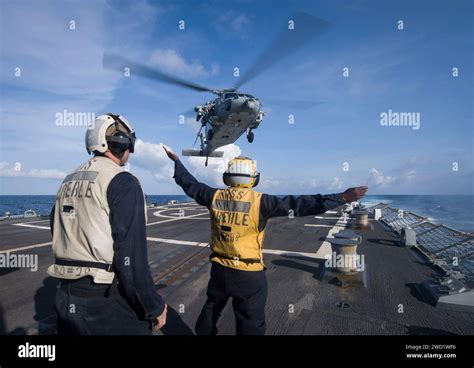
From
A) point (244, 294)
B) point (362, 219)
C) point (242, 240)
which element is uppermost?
point (242, 240)

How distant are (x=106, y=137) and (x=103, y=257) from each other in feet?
3.53

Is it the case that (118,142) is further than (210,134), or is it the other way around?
(210,134)

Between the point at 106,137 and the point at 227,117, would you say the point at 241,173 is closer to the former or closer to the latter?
the point at 106,137

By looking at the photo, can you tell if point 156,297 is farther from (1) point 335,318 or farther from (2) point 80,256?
(1) point 335,318

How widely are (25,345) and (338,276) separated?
618 cm

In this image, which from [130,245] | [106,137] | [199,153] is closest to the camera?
[130,245]

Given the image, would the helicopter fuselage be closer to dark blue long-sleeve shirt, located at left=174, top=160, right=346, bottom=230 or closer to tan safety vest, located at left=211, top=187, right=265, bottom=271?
dark blue long-sleeve shirt, located at left=174, top=160, right=346, bottom=230

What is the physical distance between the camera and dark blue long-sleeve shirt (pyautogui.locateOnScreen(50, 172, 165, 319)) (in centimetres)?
211

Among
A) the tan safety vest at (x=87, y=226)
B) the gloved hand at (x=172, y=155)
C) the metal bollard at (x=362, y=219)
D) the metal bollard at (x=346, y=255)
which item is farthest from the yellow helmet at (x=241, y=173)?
the metal bollard at (x=362, y=219)

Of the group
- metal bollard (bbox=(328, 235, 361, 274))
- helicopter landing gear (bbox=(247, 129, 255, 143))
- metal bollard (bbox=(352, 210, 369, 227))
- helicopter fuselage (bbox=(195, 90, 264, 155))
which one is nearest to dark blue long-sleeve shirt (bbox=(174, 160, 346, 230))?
metal bollard (bbox=(328, 235, 361, 274))

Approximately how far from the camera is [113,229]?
2135 millimetres

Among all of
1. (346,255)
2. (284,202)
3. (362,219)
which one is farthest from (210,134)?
(284,202)

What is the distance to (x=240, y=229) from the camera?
11.0 feet

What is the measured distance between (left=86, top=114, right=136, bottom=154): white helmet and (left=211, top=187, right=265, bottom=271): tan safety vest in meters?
1.43
